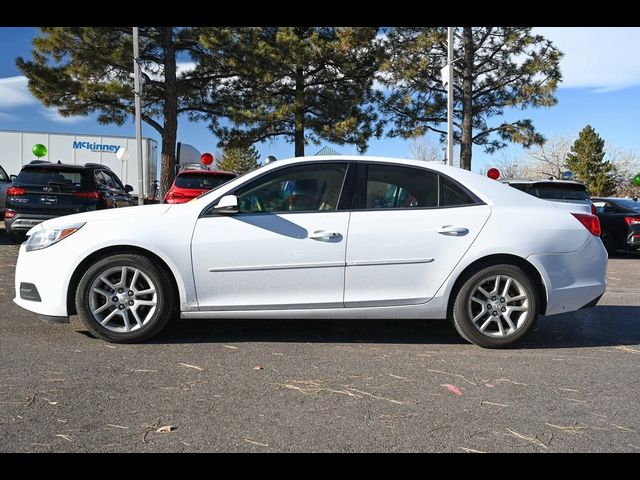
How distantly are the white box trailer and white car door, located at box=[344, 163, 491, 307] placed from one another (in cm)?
1744

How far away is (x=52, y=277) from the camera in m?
4.61

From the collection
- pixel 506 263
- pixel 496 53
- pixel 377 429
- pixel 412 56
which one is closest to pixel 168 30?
pixel 412 56

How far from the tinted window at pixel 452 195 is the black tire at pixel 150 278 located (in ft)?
7.81

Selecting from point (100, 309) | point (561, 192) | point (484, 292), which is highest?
point (561, 192)

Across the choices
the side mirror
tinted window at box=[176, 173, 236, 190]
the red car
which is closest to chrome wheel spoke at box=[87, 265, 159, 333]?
the side mirror

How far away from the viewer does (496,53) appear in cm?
1997

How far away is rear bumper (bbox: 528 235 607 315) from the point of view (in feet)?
15.8

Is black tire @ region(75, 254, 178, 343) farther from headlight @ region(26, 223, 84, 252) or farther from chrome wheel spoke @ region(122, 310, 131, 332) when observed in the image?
headlight @ region(26, 223, 84, 252)

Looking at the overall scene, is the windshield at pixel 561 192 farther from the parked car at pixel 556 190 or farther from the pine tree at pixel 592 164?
the pine tree at pixel 592 164

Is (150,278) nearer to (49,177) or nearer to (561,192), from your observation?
(49,177)

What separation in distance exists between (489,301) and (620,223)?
10196 millimetres

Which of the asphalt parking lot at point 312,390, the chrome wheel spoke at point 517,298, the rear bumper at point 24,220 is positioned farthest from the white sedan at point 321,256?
the rear bumper at point 24,220

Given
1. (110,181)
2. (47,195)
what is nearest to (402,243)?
(47,195)
